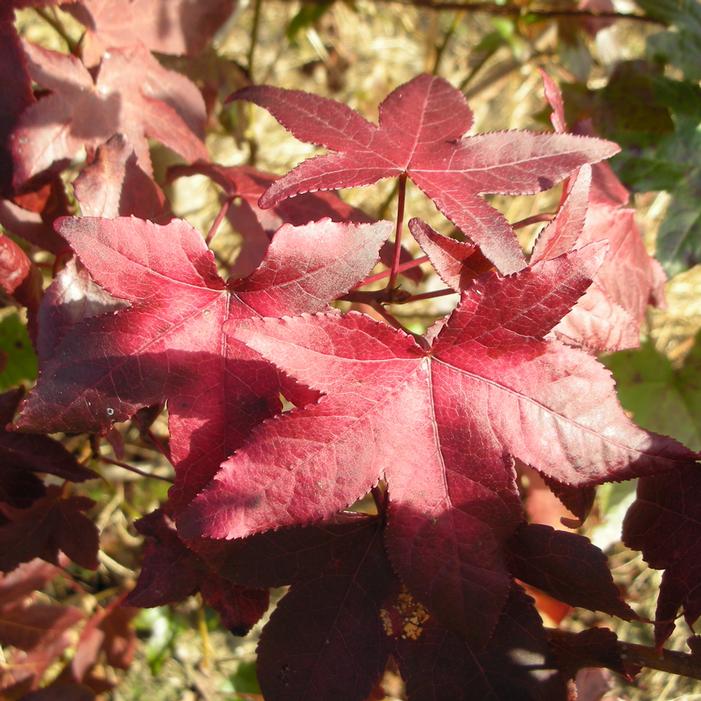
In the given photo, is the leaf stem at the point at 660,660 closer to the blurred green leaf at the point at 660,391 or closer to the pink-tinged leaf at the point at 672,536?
the pink-tinged leaf at the point at 672,536

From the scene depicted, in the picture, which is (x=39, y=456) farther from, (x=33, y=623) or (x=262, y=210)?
(x=33, y=623)

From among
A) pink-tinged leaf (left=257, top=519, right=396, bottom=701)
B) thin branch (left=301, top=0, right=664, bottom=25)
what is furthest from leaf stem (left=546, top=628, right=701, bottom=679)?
thin branch (left=301, top=0, right=664, bottom=25)

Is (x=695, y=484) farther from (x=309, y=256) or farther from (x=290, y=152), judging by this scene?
(x=290, y=152)

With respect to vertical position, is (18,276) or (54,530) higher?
(18,276)

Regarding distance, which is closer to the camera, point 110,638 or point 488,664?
point 488,664

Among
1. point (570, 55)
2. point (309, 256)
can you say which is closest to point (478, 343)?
point (309, 256)

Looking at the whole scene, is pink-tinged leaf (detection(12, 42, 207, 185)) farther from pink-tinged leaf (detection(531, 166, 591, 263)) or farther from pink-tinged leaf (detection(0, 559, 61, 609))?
pink-tinged leaf (detection(0, 559, 61, 609))

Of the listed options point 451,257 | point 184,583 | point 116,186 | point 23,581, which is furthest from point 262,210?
point 23,581
